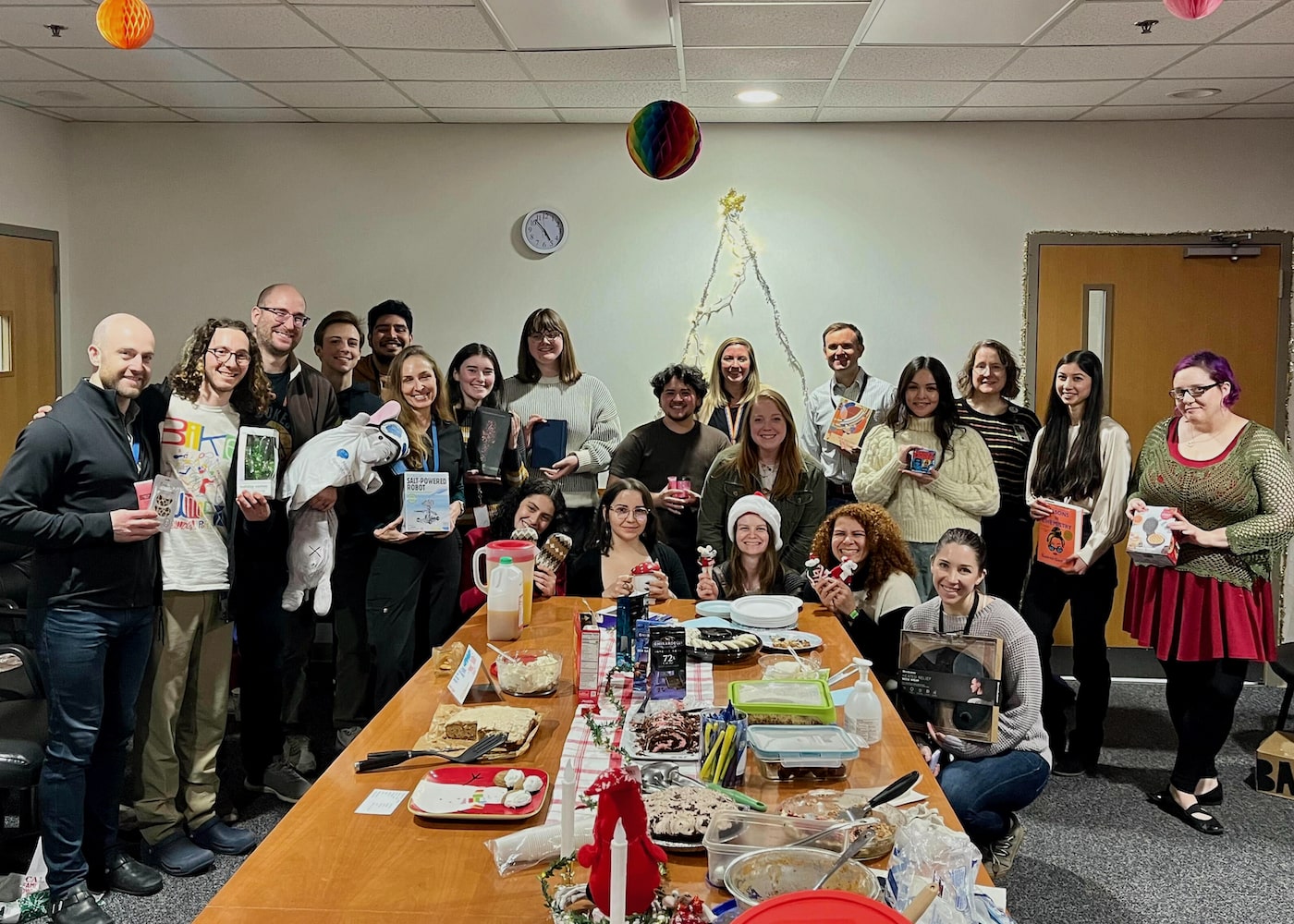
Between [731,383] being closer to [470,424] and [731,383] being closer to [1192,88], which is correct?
[470,424]

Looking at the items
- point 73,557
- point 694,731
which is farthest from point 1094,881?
point 73,557

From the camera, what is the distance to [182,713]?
3045mm

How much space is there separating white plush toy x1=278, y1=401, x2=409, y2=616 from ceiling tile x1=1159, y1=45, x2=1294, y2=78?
10.9 ft

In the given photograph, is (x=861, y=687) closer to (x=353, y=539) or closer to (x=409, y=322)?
(x=353, y=539)

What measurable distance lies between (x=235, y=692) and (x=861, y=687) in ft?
11.2

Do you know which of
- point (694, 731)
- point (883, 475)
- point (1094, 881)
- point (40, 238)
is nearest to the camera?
point (694, 731)

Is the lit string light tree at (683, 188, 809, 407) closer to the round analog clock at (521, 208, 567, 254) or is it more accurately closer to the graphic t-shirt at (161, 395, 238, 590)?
the round analog clock at (521, 208, 567, 254)

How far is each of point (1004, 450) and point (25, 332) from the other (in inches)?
180

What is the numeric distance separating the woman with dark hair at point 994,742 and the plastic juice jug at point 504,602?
111cm

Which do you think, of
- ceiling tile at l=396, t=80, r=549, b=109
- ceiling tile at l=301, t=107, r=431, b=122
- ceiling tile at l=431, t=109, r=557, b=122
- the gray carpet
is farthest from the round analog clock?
the gray carpet

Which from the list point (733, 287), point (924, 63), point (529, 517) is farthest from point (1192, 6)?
point (733, 287)

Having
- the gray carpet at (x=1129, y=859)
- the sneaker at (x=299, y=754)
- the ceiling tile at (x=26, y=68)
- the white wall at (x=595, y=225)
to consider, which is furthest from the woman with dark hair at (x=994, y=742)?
the ceiling tile at (x=26, y=68)

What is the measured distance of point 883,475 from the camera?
3834 millimetres

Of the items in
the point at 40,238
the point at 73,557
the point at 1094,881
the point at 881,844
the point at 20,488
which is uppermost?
the point at 40,238
